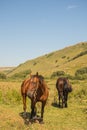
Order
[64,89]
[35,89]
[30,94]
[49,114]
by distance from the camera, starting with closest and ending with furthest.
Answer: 1. [30,94]
2. [35,89]
3. [49,114]
4. [64,89]

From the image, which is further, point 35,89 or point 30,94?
point 35,89

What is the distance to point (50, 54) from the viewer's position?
9788cm

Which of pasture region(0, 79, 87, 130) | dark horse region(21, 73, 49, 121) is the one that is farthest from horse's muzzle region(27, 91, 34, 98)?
pasture region(0, 79, 87, 130)

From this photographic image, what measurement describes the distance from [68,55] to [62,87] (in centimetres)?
7013

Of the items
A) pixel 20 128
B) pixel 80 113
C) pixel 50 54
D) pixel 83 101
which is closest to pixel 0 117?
pixel 20 128

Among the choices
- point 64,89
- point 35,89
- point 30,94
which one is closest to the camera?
point 30,94

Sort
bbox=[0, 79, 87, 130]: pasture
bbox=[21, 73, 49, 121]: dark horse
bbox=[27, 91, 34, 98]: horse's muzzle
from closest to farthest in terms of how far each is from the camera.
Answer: bbox=[27, 91, 34, 98]: horse's muzzle, bbox=[21, 73, 49, 121]: dark horse, bbox=[0, 79, 87, 130]: pasture

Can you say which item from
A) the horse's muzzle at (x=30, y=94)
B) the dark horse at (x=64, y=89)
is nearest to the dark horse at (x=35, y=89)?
the horse's muzzle at (x=30, y=94)

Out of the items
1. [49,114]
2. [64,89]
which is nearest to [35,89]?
[49,114]

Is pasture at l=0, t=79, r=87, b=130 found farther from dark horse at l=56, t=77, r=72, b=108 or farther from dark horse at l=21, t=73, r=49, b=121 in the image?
dark horse at l=21, t=73, r=49, b=121

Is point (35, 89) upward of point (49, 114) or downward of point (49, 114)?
upward

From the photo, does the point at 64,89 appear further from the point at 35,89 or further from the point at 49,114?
the point at 35,89

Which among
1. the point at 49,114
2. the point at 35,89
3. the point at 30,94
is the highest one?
the point at 35,89

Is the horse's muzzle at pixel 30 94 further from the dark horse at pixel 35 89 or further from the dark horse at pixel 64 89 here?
the dark horse at pixel 64 89
